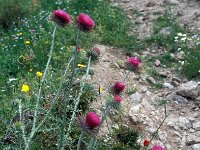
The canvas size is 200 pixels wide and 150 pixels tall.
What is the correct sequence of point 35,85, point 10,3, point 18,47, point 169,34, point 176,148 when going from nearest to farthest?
point 176,148, point 35,85, point 18,47, point 169,34, point 10,3

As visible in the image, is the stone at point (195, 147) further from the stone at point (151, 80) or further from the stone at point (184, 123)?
the stone at point (151, 80)

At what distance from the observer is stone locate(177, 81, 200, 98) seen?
551 centimetres

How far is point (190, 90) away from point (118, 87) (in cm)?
245

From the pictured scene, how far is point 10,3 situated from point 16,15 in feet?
0.81

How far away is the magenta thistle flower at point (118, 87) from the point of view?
3281 mm

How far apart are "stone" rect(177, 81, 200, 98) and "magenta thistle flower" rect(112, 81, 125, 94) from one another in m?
2.39

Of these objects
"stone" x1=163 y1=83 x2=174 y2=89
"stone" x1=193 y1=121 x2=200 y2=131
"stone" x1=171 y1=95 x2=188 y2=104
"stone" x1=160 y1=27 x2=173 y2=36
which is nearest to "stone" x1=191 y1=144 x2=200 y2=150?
"stone" x1=193 y1=121 x2=200 y2=131

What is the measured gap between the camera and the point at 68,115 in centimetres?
462

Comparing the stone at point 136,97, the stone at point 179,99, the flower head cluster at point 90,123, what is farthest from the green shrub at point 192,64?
the flower head cluster at point 90,123

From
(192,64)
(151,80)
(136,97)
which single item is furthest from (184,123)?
(192,64)

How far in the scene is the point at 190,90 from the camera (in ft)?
18.1

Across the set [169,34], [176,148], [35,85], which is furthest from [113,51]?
[176,148]

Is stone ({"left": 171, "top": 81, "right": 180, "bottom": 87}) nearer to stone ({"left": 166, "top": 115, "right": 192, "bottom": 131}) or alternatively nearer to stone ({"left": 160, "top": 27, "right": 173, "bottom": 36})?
stone ({"left": 166, "top": 115, "right": 192, "bottom": 131})

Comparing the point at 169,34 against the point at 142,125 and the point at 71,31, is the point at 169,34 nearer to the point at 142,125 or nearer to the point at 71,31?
the point at 71,31
